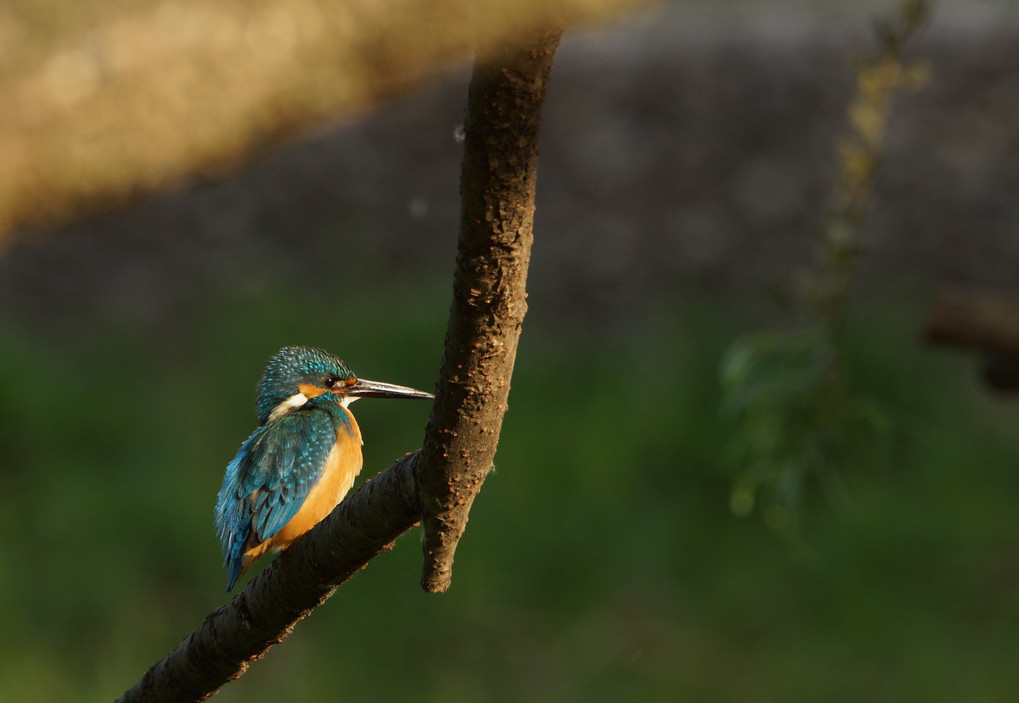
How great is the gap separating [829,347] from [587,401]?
2.15m

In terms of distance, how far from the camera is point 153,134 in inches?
29.2

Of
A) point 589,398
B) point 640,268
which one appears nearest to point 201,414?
point 589,398

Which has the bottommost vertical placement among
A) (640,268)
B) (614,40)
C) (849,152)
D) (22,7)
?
(640,268)

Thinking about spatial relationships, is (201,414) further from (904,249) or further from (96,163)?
(96,163)

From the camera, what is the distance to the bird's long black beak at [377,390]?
3.18ft

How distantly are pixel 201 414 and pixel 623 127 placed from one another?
210 cm

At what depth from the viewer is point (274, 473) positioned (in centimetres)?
119

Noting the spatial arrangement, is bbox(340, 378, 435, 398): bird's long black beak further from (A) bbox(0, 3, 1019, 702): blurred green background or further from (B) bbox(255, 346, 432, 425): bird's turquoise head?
(A) bbox(0, 3, 1019, 702): blurred green background

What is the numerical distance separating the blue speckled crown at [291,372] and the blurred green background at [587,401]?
1.32m

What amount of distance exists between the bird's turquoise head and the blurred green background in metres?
1.34

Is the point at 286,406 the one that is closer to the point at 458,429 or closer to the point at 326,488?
the point at 326,488

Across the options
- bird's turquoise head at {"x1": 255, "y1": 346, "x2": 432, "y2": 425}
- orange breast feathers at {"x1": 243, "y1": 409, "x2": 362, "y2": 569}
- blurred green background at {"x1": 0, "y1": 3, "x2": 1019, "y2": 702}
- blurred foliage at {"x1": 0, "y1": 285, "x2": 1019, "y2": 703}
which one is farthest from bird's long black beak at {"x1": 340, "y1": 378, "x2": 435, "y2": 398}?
blurred foliage at {"x1": 0, "y1": 285, "x2": 1019, "y2": 703}

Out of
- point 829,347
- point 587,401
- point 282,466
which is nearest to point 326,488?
point 282,466

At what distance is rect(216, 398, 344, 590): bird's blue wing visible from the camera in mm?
1176
